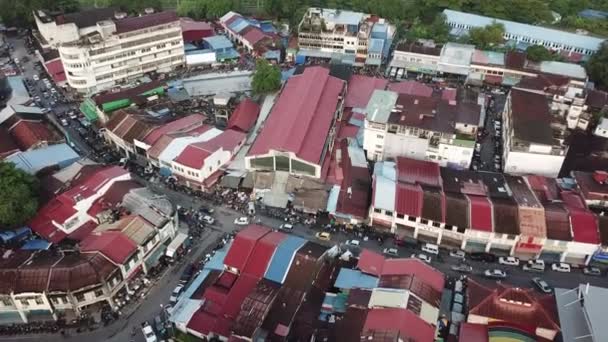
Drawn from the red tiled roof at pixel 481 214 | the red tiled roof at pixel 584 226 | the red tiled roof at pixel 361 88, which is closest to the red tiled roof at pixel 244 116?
the red tiled roof at pixel 361 88

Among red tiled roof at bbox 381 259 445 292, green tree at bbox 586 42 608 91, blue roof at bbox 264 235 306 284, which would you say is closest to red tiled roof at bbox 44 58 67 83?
blue roof at bbox 264 235 306 284

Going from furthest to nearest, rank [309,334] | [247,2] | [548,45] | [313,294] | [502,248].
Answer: [247,2], [548,45], [502,248], [313,294], [309,334]

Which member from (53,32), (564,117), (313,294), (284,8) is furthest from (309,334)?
(284,8)

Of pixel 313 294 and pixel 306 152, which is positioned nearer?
pixel 313 294

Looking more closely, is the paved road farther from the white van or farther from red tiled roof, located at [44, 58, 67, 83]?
the white van

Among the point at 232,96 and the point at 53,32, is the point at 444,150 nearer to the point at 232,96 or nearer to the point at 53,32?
the point at 232,96

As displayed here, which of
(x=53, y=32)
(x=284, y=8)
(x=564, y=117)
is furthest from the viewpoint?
(x=284, y=8)
